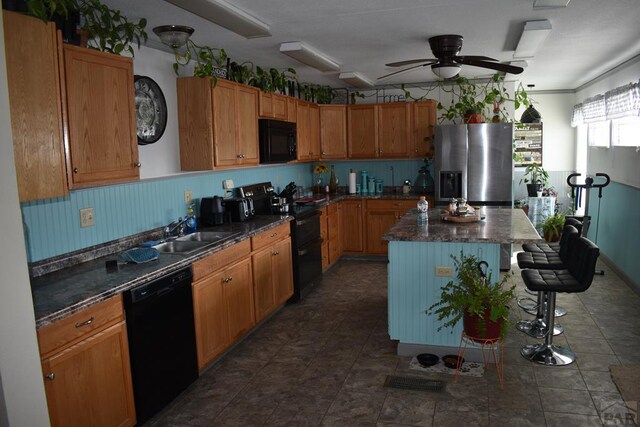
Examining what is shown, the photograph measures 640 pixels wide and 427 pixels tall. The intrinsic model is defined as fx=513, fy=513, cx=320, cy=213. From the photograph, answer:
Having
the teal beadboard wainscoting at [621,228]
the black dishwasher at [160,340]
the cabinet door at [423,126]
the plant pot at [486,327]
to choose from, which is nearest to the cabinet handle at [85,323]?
the black dishwasher at [160,340]

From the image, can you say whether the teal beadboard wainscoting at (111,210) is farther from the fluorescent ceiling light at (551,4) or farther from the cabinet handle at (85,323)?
the fluorescent ceiling light at (551,4)

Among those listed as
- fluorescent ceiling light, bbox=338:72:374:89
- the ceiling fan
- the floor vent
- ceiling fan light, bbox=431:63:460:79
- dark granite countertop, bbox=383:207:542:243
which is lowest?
the floor vent

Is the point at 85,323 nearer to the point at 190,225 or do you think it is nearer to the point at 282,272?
the point at 190,225

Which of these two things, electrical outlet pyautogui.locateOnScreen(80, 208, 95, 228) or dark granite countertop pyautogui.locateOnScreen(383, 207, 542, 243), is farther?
dark granite countertop pyautogui.locateOnScreen(383, 207, 542, 243)

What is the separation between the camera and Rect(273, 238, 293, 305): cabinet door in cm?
454

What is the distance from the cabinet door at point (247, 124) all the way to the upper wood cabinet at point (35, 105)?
2.01 m

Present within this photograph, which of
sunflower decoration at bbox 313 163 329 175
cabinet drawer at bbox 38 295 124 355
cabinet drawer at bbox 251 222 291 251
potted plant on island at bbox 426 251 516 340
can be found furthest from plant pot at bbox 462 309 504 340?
sunflower decoration at bbox 313 163 329 175

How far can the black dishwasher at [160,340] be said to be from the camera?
2664mm

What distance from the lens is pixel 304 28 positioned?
3643mm

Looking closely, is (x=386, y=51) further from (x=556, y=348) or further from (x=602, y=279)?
(x=602, y=279)

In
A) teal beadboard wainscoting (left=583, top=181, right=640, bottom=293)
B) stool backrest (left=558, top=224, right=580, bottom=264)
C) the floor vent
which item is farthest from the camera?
teal beadboard wainscoting (left=583, top=181, right=640, bottom=293)

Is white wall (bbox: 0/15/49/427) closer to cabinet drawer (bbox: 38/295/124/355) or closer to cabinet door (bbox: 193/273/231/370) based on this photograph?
cabinet drawer (bbox: 38/295/124/355)

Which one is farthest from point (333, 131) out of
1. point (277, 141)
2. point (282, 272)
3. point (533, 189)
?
point (533, 189)

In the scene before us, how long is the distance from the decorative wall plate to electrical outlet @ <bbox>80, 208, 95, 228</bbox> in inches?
24.8
